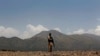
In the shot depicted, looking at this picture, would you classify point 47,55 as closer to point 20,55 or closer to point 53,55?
point 53,55

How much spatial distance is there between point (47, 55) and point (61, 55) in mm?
1775

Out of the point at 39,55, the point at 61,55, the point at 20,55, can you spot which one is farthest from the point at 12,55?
the point at 61,55

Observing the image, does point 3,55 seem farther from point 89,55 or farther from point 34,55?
point 89,55

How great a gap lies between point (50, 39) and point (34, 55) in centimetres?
383

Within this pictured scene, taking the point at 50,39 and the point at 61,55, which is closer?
the point at 61,55

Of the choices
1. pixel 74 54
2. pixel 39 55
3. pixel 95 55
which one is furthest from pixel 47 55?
pixel 95 55

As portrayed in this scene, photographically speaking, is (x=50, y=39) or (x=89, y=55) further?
(x=50, y=39)

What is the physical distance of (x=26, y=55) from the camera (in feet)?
122

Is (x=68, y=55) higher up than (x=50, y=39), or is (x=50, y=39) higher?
(x=50, y=39)

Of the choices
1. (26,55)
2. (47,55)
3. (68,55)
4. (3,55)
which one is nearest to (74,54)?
(68,55)

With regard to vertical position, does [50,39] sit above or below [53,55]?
above

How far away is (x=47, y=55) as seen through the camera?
36.2 m

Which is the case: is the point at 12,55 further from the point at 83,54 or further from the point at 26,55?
the point at 83,54

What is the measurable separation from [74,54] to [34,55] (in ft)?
16.9
